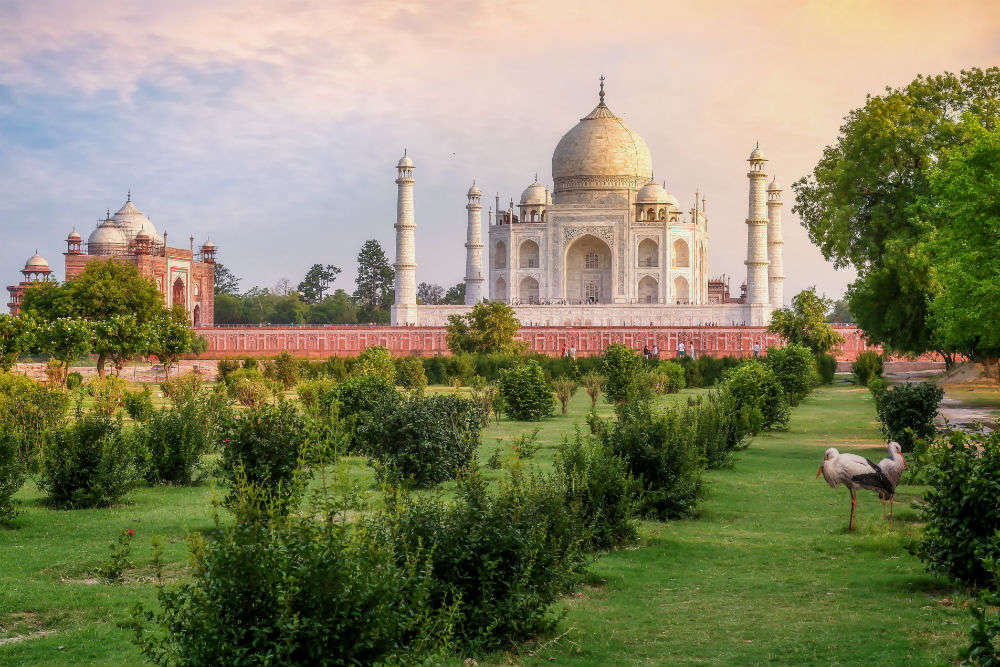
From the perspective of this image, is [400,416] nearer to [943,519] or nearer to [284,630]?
[943,519]

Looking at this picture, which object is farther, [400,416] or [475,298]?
[475,298]

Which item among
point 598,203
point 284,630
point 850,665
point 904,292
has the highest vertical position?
point 598,203

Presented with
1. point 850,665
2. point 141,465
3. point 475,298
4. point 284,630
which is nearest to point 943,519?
point 850,665

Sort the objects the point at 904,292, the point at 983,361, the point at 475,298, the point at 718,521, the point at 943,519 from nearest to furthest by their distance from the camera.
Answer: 1. the point at 943,519
2. the point at 718,521
3. the point at 904,292
4. the point at 983,361
5. the point at 475,298

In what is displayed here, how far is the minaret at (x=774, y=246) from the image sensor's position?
4722 cm

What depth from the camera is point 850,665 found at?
476 cm

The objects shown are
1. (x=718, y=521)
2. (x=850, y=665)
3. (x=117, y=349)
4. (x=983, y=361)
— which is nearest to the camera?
(x=850, y=665)

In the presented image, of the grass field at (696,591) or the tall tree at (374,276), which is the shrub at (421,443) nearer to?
the grass field at (696,591)

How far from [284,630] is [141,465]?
6534mm

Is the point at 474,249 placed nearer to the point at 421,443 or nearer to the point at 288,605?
the point at 421,443

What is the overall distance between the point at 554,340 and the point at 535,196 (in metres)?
11.3

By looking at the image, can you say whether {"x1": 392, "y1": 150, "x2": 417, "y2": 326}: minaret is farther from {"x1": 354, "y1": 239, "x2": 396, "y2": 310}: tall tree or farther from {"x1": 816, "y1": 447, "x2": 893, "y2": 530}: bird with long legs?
{"x1": 816, "y1": 447, "x2": 893, "y2": 530}: bird with long legs

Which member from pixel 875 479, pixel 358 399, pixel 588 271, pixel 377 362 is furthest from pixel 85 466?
pixel 588 271

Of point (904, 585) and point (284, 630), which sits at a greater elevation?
point (284, 630)
